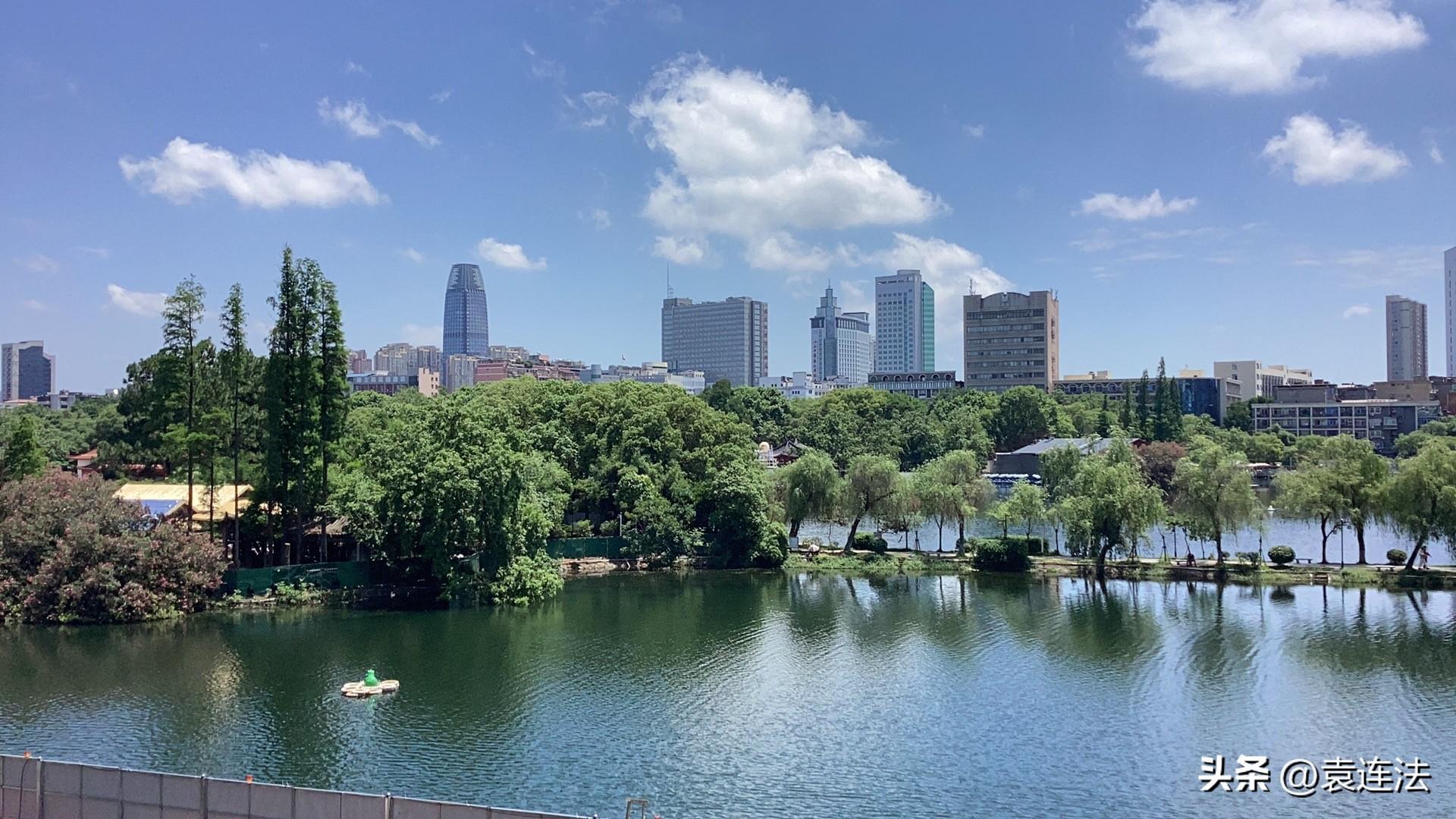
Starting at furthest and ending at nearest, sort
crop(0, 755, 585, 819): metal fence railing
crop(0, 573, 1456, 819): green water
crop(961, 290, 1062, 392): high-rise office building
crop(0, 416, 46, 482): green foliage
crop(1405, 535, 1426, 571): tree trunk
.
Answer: crop(961, 290, 1062, 392): high-rise office building → crop(0, 416, 46, 482): green foliage → crop(1405, 535, 1426, 571): tree trunk → crop(0, 573, 1456, 819): green water → crop(0, 755, 585, 819): metal fence railing

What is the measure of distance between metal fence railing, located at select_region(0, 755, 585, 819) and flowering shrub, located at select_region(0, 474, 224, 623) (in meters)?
20.8

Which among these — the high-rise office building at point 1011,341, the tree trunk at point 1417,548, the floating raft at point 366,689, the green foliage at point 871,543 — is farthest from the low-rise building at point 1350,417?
the floating raft at point 366,689

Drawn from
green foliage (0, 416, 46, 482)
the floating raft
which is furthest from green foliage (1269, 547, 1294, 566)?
green foliage (0, 416, 46, 482)

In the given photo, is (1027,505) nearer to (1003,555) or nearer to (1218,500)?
(1003,555)

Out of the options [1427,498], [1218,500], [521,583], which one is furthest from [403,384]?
[1427,498]

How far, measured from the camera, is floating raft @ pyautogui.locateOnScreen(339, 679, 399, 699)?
79.1 ft

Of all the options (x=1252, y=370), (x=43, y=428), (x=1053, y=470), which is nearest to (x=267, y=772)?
(x=1053, y=470)

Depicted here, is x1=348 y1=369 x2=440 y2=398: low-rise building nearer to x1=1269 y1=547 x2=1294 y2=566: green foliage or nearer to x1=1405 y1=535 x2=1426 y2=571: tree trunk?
x1=1269 y1=547 x2=1294 y2=566: green foliage

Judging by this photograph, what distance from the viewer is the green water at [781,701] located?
1855 centimetres

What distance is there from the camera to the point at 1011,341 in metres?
145

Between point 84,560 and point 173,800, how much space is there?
→ 76.0 feet

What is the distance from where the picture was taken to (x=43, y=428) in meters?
63.7

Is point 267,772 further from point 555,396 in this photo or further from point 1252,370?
point 1252,370

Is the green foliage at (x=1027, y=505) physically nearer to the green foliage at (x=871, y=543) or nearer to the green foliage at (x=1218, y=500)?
the green foliage at (x=1218, y=500)
